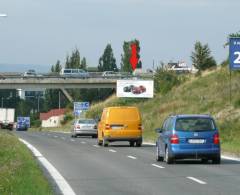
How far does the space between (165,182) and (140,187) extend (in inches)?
59.0

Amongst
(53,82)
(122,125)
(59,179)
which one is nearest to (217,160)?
(59,179)

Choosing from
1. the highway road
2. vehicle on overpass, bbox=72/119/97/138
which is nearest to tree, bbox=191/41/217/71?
vehicle on overpass, bbox=72/119/97/138

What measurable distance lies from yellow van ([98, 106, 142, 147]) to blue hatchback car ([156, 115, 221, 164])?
1398 cm

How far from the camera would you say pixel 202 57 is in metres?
103

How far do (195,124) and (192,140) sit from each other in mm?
603

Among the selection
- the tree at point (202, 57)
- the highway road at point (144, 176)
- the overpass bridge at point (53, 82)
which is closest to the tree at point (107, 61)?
the overpass bridge at point (53, 82)

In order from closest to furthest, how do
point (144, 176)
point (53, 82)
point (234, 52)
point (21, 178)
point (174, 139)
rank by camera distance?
1. point (21, 178)
2. point (144, 176)
3. point (174, 139)
4. point (234, 52)
5. point (53, 82)

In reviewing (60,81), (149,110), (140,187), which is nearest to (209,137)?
(140,187)

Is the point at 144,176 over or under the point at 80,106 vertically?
under

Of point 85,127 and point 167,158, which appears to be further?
point 85,127

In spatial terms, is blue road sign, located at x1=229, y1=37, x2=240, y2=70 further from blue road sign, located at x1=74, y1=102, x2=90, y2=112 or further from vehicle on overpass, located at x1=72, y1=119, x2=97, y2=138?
blue road sign, located at x1=74, y1=102, x2=90, y2=112

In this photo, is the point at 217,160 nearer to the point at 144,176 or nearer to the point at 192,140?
the point at 192,140

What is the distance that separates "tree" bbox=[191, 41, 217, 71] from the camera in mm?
102750

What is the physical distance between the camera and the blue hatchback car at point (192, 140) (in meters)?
25.7
